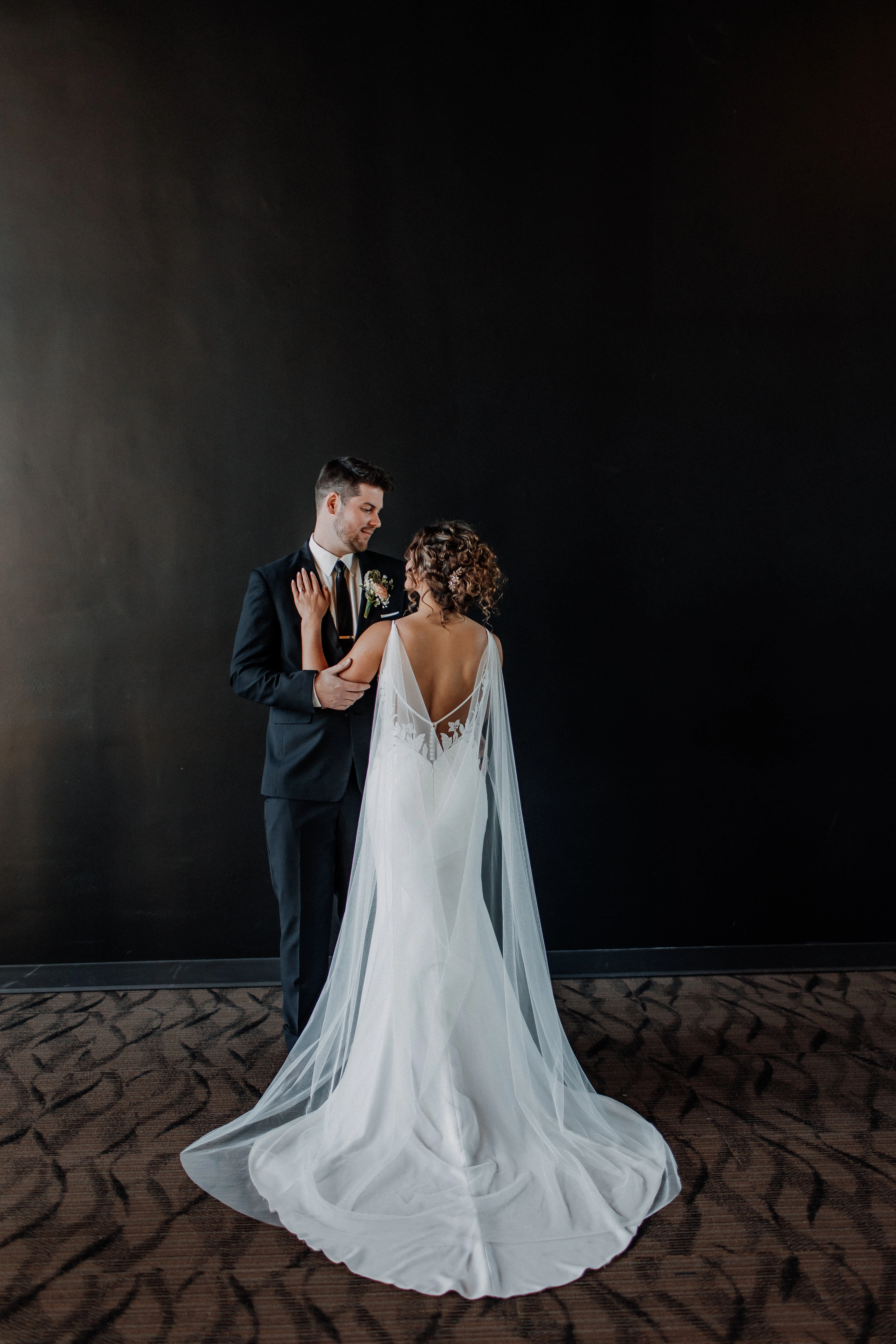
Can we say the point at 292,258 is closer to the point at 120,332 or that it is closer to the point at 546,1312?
the point at 120,332

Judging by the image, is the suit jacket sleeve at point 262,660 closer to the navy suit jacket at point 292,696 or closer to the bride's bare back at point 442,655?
the navy suit jacket at point 292,696

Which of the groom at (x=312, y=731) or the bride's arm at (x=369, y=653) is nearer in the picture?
the bride's arm at (x=369, y=653)

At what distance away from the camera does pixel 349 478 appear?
2.77 meters

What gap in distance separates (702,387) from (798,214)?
2.91 ft

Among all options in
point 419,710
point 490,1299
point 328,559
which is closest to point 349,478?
point 328,559

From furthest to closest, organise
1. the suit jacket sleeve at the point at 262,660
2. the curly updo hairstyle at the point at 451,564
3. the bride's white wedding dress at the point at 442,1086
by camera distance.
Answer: the suit jacket sleeve at the point at 262,660 → the curly updo hairstyle at the point at 451,564 → the bride's white wedding dress at the point at 442,1086

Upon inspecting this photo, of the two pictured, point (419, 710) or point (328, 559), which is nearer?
point (419, 710)

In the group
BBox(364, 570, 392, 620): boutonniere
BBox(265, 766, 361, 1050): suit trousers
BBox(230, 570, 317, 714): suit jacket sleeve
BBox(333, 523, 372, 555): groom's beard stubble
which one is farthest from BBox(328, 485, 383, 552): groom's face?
BBox(265, 766, 361, 1050): suit trousers

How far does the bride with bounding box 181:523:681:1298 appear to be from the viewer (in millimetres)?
1902

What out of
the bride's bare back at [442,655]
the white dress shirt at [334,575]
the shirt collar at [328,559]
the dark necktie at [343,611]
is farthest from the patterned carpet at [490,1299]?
the shirt collar at [328,559]

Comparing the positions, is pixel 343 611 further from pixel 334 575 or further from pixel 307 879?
pixel 307 879

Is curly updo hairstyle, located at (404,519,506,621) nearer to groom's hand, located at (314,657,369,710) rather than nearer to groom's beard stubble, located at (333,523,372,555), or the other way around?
groom's hand, located at (314,657,369,710)

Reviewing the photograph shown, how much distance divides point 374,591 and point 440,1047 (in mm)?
1480

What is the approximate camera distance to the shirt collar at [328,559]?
2814 millimetres
